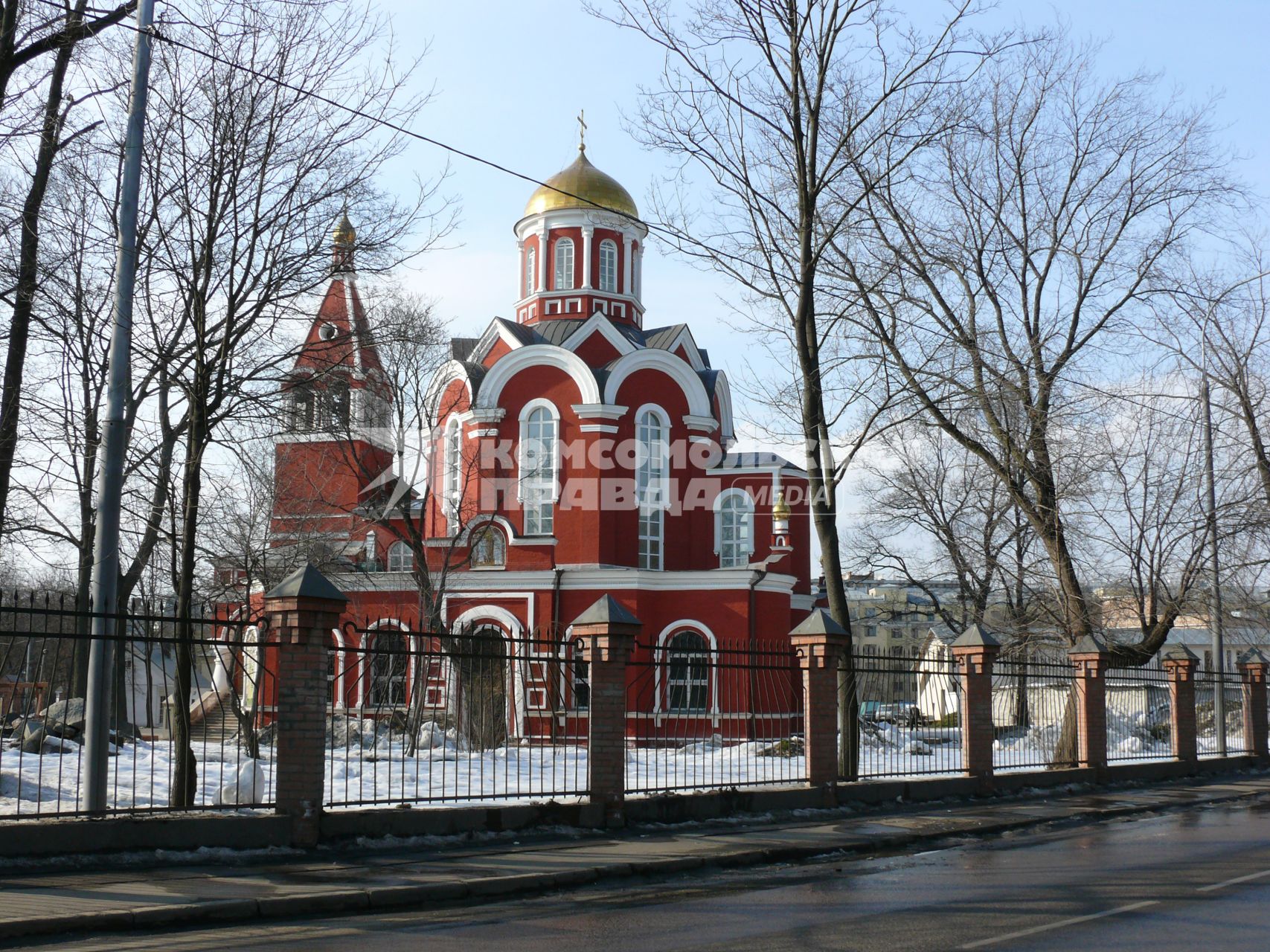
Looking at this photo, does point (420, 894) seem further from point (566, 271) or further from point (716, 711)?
point (566, 271)

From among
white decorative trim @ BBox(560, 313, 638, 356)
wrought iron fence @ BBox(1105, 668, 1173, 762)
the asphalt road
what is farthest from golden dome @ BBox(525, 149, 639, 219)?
the asphalt road

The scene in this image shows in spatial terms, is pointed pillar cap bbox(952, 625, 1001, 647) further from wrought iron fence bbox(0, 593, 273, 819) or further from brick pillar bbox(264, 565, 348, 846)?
brick pillar bbox(264, 565, 348, 846)

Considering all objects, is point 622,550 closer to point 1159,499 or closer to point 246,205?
point 1159,499

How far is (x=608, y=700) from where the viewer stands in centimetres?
1205

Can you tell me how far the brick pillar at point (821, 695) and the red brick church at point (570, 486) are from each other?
10.9m

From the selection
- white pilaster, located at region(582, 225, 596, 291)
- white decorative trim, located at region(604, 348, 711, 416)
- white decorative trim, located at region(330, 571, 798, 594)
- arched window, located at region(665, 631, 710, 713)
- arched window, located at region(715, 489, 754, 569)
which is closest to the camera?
arched window, located at region(665, 631, 710, 713)

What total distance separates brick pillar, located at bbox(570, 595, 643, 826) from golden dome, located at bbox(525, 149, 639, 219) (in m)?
21.4

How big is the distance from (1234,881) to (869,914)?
3.26 m

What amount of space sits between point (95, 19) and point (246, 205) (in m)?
2.18

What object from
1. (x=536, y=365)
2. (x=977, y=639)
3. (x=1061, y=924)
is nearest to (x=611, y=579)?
(x=536, y=365)

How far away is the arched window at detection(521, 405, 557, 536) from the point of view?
2888cm

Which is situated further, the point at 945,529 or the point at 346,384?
the point at 945,529

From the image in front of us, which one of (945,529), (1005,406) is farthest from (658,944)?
(945,529)

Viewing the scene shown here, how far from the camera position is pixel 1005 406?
21016mm
